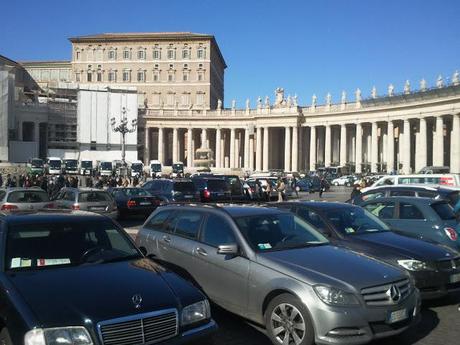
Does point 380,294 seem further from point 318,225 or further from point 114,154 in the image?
point 114,154

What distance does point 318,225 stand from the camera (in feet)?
30.1

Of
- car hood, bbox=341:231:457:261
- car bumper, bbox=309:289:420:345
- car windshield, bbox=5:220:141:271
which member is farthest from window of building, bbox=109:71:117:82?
car bumper, bbox=309:289:420:345

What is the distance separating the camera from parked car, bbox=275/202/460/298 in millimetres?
7789

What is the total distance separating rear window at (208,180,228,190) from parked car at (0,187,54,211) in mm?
10023

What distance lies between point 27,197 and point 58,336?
13074 millimetres

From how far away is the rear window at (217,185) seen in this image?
25359 mm

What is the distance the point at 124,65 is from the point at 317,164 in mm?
49268

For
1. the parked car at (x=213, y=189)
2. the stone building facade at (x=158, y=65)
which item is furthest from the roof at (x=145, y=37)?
the parked car at (x=213, y=189)

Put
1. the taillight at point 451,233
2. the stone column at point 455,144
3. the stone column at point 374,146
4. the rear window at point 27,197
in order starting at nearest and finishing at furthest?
the taillight at point 451,233 → the rear window at point 27,197 → the stone column at point 455,144 → the stone column at point 374,146

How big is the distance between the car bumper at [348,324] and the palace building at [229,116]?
202 feet

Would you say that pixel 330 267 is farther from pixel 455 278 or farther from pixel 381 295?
pixel 455 278

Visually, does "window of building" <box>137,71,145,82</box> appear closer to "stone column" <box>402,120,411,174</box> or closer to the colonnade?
the colonnade

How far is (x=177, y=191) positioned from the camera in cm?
2353

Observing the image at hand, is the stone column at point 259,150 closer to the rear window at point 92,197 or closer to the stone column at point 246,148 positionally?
the stone column at point 246,148
